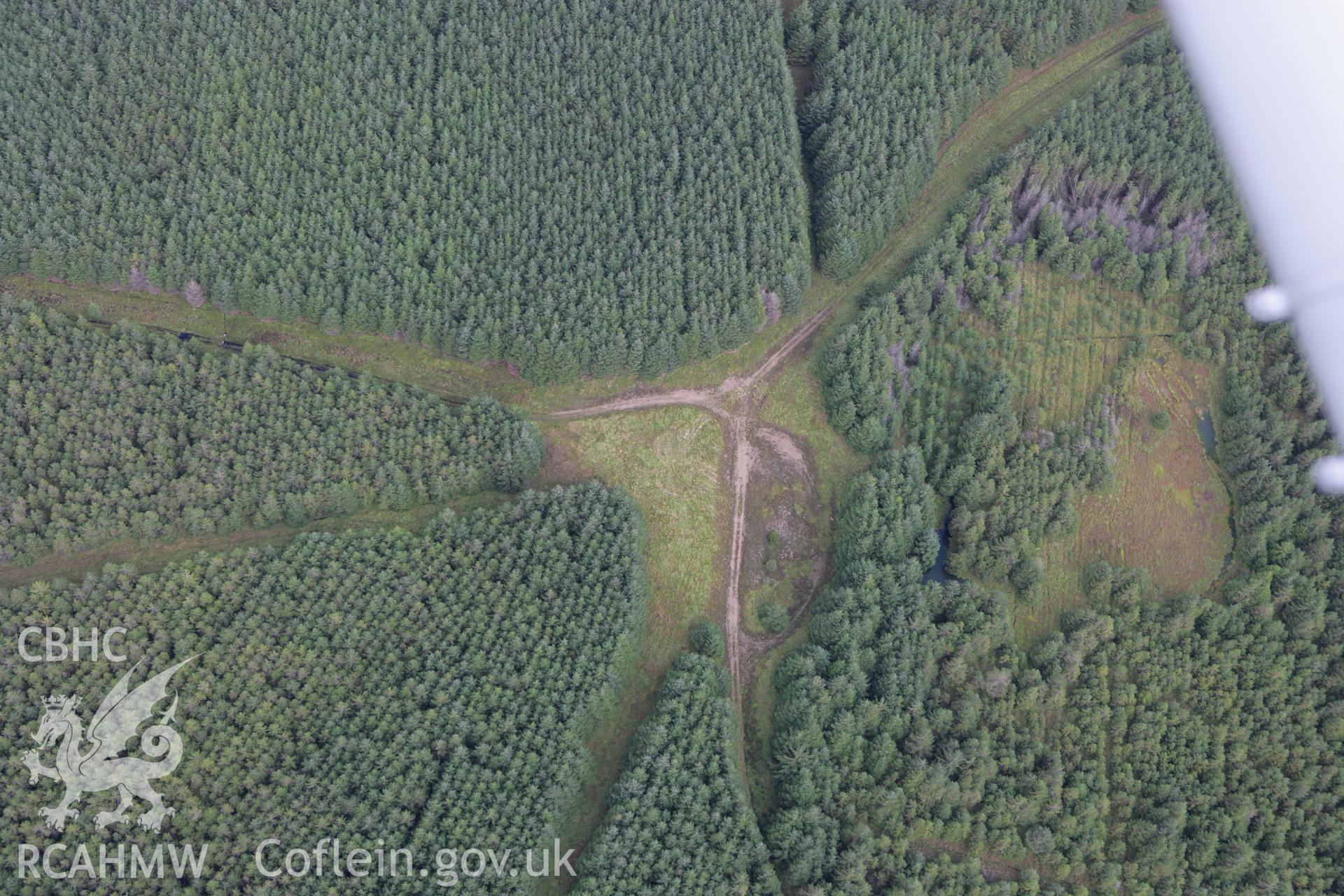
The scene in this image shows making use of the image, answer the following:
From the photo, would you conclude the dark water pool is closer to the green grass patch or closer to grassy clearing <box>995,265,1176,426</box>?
grassy clearing <box>995,265,1176,426</box>

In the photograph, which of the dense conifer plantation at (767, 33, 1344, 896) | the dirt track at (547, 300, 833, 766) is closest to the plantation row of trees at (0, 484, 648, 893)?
the dirt track at (547, 300, 833, 766)

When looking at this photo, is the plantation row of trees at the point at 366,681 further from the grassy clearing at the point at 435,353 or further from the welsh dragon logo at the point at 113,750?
the grassy clearing at the point at 435,353

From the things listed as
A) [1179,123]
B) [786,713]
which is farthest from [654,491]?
[1179,123]

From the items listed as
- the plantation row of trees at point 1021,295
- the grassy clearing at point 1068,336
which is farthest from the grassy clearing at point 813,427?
the grassy clearing at point 1068,336

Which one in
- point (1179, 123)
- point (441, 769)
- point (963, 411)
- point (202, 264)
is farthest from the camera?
point (1179, 123)

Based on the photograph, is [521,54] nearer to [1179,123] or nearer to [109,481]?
[109,481]
